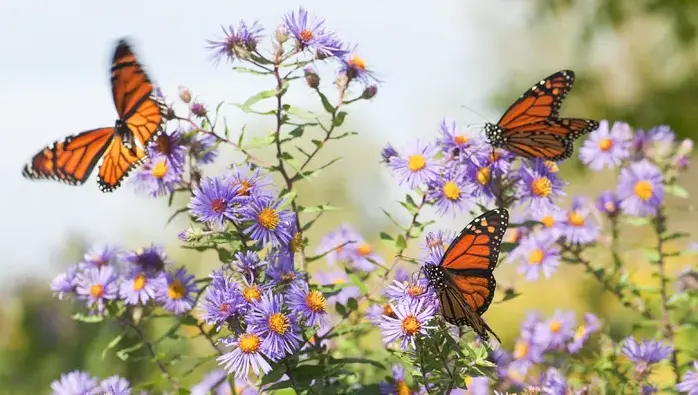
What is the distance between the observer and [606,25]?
920 cm

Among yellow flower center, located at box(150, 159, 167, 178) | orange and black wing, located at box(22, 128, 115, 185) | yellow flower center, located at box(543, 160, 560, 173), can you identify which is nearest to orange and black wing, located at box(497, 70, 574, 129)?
yellow flower center, located at box(543, 160, 560, 173)

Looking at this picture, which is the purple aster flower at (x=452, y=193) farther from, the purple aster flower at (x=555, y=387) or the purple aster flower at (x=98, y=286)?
the purple aster flower at (x=98, y=286)

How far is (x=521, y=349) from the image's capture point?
9.32 feet

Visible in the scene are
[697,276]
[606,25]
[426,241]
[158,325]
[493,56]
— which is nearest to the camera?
[426,241]

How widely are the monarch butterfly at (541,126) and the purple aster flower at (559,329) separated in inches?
32.4

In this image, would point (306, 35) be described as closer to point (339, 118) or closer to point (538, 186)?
point (339, 118)

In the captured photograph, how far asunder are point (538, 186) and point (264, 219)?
0.81 meters

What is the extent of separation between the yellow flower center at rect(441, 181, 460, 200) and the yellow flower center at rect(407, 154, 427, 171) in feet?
0.29

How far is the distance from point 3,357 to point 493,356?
140 inches

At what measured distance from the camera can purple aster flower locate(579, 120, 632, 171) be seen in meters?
2.73

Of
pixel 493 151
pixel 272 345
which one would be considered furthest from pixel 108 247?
pixel 493 151

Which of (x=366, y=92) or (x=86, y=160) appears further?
(x=86, y=160)

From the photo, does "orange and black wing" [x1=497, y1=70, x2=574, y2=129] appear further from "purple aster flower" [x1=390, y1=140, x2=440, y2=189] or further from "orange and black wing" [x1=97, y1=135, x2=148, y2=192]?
"orange and black wing" [x1=97, y1=135, x2=148, y2=192]

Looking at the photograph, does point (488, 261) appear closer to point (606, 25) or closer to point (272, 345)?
point (272, 345)
